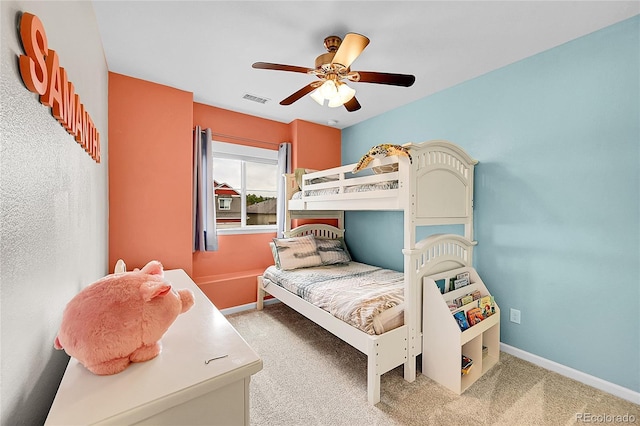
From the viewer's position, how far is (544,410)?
1.63 m

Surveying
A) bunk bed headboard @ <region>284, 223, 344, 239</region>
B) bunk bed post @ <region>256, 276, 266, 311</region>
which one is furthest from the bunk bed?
bunk bed headboard @ <region>284, 223, 344, 239</region>

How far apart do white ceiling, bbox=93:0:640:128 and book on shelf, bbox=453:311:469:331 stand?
6.46 ft

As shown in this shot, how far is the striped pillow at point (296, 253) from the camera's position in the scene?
9.85ft

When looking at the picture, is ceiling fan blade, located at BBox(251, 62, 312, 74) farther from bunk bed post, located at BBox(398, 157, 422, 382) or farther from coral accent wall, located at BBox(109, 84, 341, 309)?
coral accent wall, located at BBox(109, 84, 341, 309)

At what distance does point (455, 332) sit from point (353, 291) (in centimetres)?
78

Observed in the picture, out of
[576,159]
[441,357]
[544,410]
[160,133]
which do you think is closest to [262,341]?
[441,357]

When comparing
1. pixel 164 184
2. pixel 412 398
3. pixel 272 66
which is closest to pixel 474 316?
pixel 412 398

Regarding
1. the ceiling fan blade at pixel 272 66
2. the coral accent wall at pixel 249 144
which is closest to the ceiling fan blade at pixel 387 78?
the ceiling fan blade at pixel 272 66

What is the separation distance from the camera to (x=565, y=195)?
78.2 inches

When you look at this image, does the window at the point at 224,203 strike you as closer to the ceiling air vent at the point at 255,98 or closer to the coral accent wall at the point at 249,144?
the coral accent wall at the point at 249,144

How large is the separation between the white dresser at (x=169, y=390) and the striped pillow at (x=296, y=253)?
2.01 metres

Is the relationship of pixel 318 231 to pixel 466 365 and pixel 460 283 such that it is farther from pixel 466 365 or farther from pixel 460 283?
pixel 466 365

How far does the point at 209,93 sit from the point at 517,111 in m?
2.91

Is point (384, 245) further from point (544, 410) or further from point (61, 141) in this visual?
point (61, 141)
